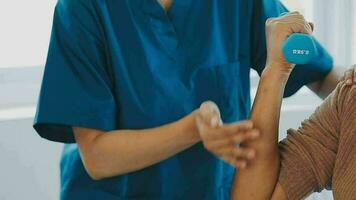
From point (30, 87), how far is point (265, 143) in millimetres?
1001

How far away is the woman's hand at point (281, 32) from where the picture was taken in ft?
3.35

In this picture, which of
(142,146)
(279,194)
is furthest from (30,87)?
(279,194)

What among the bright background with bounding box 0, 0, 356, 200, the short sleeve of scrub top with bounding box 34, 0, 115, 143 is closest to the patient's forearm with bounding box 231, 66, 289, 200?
the short sleeve of scrub top with bounding box 34, 0, 115, 143

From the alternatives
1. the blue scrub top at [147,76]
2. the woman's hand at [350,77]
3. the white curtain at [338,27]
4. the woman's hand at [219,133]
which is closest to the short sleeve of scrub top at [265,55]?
the blue scrub top at [147,76]

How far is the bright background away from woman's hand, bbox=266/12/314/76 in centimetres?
73

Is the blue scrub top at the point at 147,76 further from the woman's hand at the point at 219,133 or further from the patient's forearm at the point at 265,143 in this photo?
the woman's hand at the point at 219,133

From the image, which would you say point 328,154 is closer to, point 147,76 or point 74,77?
point 147,76

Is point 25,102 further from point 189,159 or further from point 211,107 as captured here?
point 211,107

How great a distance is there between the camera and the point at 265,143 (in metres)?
1.07

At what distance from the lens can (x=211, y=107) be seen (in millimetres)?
867

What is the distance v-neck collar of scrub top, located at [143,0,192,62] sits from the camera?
1103 mm

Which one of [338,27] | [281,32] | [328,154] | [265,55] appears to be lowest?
[338,27]

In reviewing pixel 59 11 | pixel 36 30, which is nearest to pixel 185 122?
pixel 59 11

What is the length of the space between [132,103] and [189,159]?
184 millimetres
